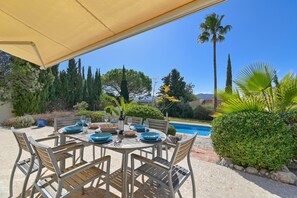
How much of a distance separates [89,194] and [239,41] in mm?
15137

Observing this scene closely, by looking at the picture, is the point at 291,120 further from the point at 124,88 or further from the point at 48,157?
the point at 124,88

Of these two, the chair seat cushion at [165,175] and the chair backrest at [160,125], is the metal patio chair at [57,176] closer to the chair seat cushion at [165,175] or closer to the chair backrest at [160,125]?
the chair seat cushion at [165,175]

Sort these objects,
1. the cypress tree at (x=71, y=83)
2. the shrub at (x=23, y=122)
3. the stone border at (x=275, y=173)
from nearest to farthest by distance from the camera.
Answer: the stone border at (x=275, y=173) < the shrub at (x=23, y=122) < the cypress tree at (x=71, y=83)

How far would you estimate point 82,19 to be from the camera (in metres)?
2.02

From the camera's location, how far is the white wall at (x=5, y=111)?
10.1 m

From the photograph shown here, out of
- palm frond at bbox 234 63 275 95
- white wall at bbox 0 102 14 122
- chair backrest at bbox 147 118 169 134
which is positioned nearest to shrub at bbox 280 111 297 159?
palm frond at bbox 234 63 275 95

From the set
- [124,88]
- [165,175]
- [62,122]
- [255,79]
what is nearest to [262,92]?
[255,79]

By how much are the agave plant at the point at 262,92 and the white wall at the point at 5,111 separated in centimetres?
1293

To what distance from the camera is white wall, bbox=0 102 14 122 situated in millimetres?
10134

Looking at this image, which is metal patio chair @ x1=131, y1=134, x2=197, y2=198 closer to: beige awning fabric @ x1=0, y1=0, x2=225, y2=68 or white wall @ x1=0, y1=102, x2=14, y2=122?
beige awning fabric @ x1=0, y1=0, x2=225, y2=68

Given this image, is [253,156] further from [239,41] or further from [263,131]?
[239,41]

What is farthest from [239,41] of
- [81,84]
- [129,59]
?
[81,84]

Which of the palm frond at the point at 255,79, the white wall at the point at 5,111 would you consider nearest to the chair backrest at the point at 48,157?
the palm frond at the point at 255,79

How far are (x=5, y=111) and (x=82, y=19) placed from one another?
12.0 m
